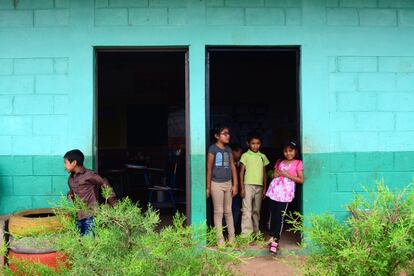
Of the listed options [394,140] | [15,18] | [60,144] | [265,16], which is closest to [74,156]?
[60,144]

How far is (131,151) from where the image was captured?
959 centimetres

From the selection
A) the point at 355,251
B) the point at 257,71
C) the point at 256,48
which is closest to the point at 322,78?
the point at 256,48

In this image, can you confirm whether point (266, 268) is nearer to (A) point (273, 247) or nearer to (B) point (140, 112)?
(A) point (273, 247)

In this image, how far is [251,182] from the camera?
5164 millimetres

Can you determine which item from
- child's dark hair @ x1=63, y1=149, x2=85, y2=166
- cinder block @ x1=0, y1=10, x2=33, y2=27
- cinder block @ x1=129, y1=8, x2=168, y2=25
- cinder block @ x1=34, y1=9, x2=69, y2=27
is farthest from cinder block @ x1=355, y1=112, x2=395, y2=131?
cinder block @ x1=0, y1=10, x2=33, y2=27

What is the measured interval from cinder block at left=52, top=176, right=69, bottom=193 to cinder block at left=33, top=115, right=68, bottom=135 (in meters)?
0.50

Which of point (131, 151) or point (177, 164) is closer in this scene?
point (177, 164)

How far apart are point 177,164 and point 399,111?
3920 mm

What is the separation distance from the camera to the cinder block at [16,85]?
478 centimetres

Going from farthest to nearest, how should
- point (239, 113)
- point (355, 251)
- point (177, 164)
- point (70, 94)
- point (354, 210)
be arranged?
point (239, 113)
point (177, 164)
point (70, 94)
point (354, 210)
point (355, 251)

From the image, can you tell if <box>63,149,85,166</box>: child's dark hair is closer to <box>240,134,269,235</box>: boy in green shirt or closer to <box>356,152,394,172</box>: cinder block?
<box>240,134,269,235</box>: boy in green shirt

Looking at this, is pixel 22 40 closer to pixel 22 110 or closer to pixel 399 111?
pixel 22 110

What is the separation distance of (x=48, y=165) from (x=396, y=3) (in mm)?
4387

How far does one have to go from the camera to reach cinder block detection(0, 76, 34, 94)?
15.7 ft
